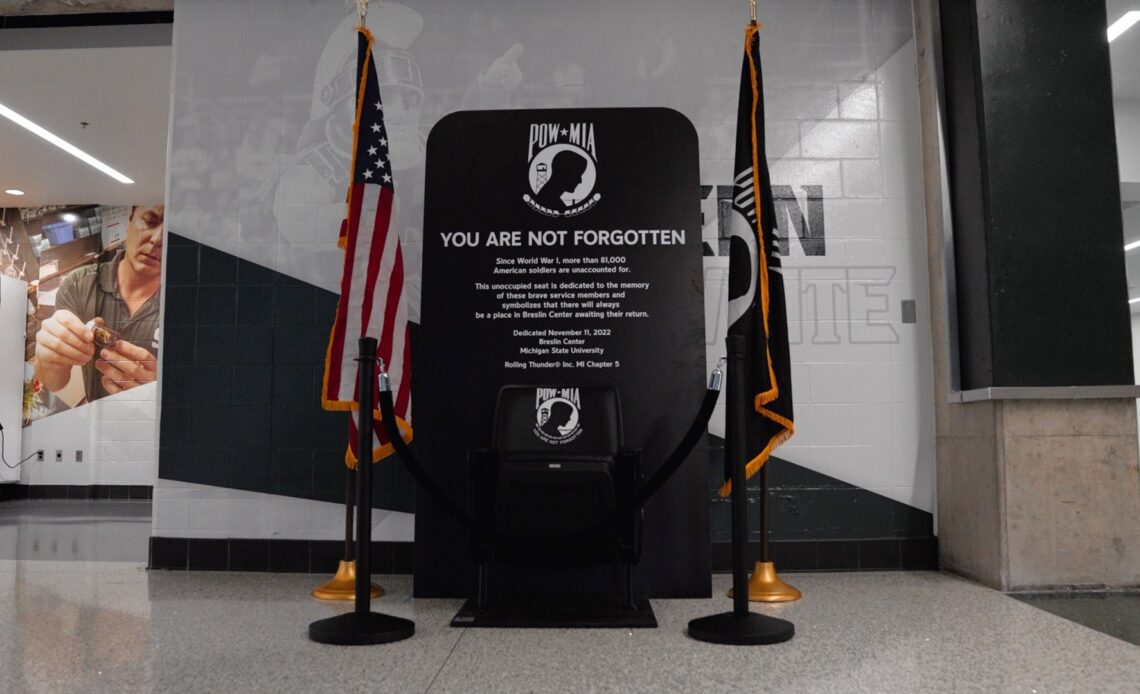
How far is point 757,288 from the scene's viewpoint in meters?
3.21

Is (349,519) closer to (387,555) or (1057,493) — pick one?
(387,555)

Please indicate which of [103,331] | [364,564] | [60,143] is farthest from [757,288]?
[103,331]

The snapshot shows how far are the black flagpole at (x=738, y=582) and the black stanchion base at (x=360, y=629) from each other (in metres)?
0.94

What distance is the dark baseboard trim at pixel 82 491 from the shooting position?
Result: 8.42 meters

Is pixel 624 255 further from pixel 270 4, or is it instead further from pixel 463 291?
pixel 270 4

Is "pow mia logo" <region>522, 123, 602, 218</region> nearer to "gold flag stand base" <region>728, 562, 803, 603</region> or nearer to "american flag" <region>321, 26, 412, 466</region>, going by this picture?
"american flag" <region>321, 26, 412, 466</region>

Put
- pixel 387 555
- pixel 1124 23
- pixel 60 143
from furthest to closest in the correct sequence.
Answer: pixel 60 143, pixel 1124 23, pixel 387 555

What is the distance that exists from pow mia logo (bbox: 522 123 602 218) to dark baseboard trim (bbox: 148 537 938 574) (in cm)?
169

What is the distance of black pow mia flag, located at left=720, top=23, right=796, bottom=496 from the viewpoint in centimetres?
317

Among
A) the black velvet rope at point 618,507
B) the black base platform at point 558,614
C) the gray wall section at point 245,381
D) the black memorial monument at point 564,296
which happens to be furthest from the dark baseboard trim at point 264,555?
the black velvet rope at point 618,507

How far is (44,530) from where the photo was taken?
5.50 metres

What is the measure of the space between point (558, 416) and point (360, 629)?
102 centimetres

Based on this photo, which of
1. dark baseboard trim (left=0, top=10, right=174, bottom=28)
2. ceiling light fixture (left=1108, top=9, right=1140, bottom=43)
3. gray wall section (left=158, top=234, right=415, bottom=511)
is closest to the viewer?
gray wall section (left=158, top=234, right=415, bottom=511)

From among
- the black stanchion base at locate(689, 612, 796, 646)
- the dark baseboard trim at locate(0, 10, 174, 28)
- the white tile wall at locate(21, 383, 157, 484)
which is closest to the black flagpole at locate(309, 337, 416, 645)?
the black stanchion base at locate(689, 612, 796, 646)
